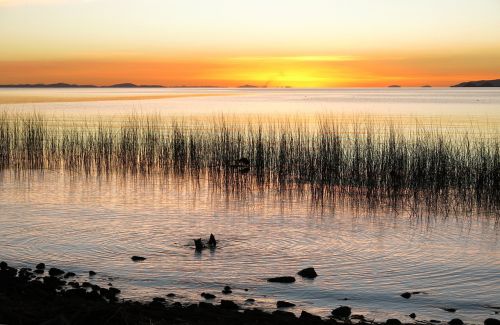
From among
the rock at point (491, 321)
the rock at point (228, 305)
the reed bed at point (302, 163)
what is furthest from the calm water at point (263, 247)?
the reed bed at point (302, 163)

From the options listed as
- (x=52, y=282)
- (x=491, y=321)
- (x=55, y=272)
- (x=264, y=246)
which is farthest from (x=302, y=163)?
(x=491, y=321)

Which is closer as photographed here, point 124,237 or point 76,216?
point 124,237

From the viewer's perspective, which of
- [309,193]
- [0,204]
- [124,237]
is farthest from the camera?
[309,193]

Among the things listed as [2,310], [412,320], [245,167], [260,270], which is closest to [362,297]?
[412,320]

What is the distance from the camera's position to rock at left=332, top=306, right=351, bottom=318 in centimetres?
594

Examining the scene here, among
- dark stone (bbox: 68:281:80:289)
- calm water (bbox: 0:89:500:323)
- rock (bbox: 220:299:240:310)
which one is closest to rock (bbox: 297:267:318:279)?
calm water (bbox: 0:89:500:323)

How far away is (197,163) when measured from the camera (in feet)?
52.9

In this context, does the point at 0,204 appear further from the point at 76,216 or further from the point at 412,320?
the point at 412,320

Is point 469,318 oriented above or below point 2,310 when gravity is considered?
below

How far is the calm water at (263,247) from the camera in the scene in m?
6.71

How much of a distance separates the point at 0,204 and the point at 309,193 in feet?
19.4

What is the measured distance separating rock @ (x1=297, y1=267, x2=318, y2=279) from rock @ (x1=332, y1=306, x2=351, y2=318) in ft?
4.04

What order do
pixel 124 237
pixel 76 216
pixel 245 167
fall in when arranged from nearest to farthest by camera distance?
1. pixel 124 237
2. pixel 76 216
3. pixel 245 167

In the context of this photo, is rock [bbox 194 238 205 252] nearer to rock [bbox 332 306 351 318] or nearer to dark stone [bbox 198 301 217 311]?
dark stone [bbox 198 301 217 311]
